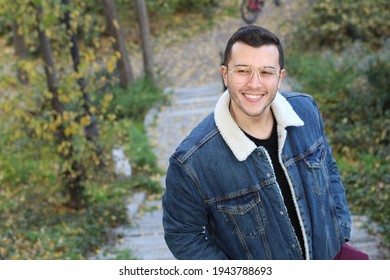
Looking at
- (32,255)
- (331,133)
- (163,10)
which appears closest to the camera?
(32,255)

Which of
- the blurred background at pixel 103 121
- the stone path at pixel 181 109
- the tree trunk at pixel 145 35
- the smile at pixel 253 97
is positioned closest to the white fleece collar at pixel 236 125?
the smile at pixel 253 97

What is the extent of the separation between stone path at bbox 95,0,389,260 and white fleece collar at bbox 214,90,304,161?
2.67 metres

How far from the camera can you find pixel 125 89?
40.6ft

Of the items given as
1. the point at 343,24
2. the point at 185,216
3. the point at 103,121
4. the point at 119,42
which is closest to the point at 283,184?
the point at 185,216

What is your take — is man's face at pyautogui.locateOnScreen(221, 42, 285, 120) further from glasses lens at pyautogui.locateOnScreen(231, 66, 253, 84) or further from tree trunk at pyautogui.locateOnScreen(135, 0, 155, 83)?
tree trunk at pyautogui.locateOnScreen(135, 0, 155, 83)

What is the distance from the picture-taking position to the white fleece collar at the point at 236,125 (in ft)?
6.95

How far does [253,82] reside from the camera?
210cm

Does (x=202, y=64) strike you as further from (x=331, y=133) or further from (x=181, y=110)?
(x=331, y=133)

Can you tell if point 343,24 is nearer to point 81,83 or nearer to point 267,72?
point 81,83

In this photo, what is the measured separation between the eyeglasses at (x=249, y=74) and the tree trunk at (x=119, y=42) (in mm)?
9464

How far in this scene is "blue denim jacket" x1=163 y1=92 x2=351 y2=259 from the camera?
212 cm

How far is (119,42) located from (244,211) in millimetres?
10218
